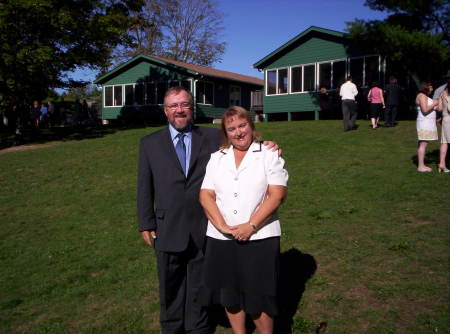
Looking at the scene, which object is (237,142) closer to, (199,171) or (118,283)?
(199,171)

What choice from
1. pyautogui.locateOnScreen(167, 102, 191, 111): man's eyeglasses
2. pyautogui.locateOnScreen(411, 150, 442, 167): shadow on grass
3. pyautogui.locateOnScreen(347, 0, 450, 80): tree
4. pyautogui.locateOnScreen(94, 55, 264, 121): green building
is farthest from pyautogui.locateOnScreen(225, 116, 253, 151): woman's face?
pyautogui.locateOnScreen(94, 55, 264, 121): green building

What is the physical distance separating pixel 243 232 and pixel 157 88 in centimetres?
2900

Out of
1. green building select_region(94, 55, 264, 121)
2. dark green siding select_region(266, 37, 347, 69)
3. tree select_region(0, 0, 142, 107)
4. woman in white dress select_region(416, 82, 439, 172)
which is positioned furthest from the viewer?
green building select_region(94, 55, 264, 121)

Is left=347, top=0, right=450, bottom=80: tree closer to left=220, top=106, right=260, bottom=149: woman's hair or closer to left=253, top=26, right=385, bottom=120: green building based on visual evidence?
left=253, top=26, right=385, bottom=120: green building

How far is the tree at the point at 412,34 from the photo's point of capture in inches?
647

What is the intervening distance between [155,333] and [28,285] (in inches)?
98.9

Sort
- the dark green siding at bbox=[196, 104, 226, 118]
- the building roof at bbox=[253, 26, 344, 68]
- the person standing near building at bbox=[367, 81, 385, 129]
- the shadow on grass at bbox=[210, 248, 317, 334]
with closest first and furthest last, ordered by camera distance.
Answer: the shadow on grass at bbox=[210, 248, 317, 334] → the person standing near building at bbox=[367, 81, 385, 129] → the building roof at bbox=[253, 26, 344, 68] → the dark green siding at bbox=[196, 104, 226, 118]

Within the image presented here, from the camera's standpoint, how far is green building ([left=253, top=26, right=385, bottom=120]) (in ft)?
73.4

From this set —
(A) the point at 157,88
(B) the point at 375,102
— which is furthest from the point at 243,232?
(A) the point at 157,88

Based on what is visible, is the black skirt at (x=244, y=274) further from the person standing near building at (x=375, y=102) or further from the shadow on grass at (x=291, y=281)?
the person standing near building at (x=375, y=102)

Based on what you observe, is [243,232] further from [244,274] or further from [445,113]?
[445,113]

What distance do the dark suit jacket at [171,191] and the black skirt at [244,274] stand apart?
1.50 ft

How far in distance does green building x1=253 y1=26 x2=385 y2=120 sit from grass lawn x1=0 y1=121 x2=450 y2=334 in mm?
11940

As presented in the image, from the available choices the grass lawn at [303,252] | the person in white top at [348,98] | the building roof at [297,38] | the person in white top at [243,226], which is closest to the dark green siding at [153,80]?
the building roof at [297,38]
